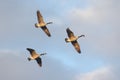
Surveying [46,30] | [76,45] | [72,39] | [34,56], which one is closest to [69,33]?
[72,39]

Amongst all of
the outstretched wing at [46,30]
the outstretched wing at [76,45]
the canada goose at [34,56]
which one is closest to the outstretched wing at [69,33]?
the outstretched wing at [76,45]

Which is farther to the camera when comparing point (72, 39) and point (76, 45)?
point (76, 45)

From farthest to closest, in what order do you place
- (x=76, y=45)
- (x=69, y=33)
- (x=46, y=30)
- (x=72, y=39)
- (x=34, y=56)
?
(x=46, y=30)
(x=34, y=56)
(x=76, y=45)
(x=72, y=39)
(x=69, y=33)

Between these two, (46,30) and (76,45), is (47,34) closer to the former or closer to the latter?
(46,30)

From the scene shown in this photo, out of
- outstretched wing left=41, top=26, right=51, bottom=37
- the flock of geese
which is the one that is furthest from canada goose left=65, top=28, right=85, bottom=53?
outstretched wing left=41, top=26, right=51, bottom=37

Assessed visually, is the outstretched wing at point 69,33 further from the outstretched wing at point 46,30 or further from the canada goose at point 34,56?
the outstretched wing at point 46,30

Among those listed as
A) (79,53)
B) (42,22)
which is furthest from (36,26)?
(79,53)

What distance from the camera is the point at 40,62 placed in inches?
6550

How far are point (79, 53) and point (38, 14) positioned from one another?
14658 millimetres

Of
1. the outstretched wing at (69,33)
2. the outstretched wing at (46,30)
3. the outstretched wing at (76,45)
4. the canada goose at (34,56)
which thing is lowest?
the canada goose at (34,56)

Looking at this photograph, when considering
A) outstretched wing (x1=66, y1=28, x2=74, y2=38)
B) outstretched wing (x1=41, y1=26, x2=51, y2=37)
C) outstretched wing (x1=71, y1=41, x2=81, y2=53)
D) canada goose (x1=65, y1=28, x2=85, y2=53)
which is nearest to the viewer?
outstretched wing (x1=66, y1=28, x2=74, y2=38)

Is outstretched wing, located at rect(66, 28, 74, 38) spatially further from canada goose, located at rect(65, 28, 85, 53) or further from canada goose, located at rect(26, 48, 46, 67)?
canada goose, located at rect(26, 48, 46, 67)

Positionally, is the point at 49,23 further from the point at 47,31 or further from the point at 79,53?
the point at 79,53

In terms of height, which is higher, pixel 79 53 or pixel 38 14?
pixel 38 14
